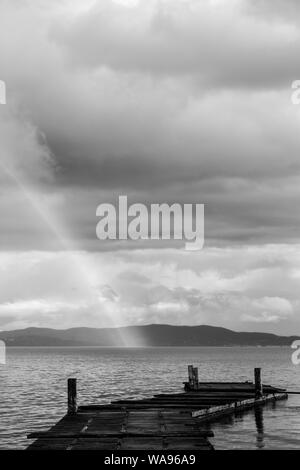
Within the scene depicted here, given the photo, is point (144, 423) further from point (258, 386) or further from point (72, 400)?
point (258, 386)

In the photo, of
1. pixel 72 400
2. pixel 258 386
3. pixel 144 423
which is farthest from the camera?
pixel 258 386

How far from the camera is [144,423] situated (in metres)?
36.2

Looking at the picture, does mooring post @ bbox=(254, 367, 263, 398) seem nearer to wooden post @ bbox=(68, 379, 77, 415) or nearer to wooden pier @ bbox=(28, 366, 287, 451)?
wooden pier @ bbox=(28, 366, 287, 451)

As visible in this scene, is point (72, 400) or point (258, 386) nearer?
point (72, 400)

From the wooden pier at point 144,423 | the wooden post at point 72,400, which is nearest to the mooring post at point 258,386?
the wooden pier at point 144,423

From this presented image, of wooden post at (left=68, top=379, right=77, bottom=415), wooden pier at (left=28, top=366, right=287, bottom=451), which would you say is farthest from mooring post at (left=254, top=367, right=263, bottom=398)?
A: wooden post at (left=68, top=379, right=77, bottom=415)

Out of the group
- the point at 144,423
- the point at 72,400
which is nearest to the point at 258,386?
the point at 72,400

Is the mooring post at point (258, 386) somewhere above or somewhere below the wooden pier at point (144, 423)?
above

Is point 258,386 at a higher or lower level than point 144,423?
higher

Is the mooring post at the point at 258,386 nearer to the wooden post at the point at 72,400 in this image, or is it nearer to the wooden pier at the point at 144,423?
the wooden pier at the point at 144,423

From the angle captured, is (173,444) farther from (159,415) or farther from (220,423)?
(220,423)

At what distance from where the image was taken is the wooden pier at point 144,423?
29.7 metres

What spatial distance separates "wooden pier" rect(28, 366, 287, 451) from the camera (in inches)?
1168
